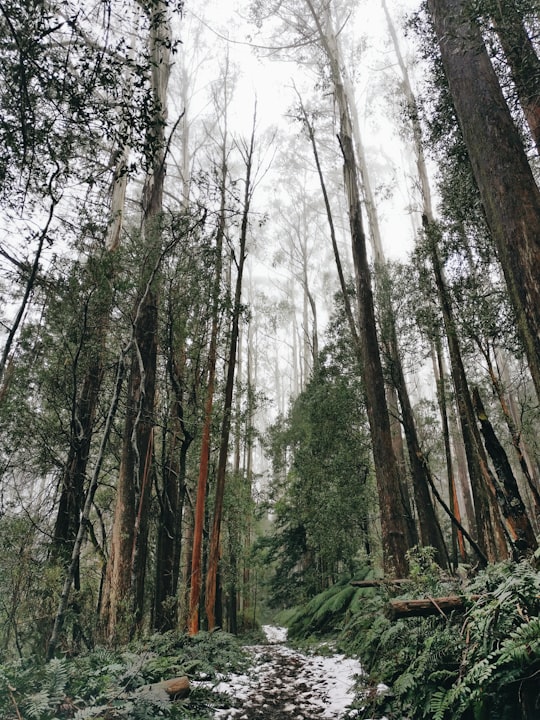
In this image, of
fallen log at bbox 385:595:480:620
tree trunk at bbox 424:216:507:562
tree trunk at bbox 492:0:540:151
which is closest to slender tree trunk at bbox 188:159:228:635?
fallen log at bbox 385:595:480:620

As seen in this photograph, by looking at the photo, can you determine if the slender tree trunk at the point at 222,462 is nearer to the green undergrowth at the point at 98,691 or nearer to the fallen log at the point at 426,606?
the green undergrowth at the point at 98,691

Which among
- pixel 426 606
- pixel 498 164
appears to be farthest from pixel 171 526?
pixel 498 164

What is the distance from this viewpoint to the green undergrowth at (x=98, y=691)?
102 inches

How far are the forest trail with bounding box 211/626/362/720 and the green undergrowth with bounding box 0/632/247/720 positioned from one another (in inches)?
11.8

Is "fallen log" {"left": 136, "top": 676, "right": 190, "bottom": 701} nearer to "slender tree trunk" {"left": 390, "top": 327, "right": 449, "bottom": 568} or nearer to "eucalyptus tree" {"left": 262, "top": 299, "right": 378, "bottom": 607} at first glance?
"slender tree trunk" {"left": 390, "top": 327, "right": 449, "bottom": 568}

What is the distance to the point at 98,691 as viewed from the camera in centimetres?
312

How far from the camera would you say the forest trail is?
12.1ft

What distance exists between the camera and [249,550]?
14.8 meters

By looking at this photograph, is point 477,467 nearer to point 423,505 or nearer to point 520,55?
point 423,505

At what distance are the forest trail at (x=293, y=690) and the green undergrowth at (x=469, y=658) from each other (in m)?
0.40

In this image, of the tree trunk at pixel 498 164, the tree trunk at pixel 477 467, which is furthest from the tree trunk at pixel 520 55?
the tree trunk at pixel 477 467

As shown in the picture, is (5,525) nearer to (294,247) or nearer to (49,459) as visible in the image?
(49,459)

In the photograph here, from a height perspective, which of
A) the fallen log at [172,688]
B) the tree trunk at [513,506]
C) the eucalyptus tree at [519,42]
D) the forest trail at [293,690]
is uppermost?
the eucalyptus tree at [519,42]

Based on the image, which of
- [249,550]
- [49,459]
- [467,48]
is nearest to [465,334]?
[467,48]
